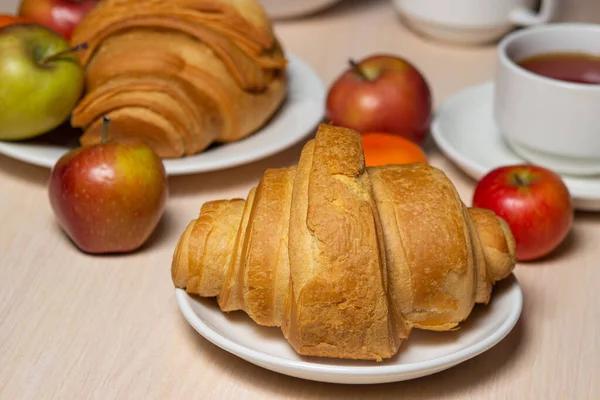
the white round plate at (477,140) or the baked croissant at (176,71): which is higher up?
the baked croissant at (176,71)

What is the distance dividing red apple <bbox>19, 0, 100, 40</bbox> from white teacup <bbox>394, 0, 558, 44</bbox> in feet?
1.91

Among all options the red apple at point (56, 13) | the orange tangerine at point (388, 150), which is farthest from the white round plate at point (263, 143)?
the red apple at point (56, 13)

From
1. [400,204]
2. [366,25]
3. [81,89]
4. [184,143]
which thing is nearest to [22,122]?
[81,89]

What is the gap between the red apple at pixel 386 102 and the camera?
1.20 metres

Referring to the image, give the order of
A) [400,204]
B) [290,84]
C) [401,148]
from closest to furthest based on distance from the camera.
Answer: [400,204], [401,148], [290,84]

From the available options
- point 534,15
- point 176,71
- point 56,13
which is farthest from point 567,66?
point 56,13

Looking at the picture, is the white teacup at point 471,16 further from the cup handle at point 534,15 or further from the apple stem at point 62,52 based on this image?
the apple stem at point 62,52

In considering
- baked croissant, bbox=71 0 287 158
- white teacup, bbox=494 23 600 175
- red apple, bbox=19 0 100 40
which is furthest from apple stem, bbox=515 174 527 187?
red apple, bbox=19 0 100 40

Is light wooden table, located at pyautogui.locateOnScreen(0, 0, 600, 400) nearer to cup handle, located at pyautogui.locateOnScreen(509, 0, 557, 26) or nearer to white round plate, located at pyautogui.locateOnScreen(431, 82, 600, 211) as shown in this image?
white round plate, located at pyautogui.locateOnScreen(431, 82, 600, 211)

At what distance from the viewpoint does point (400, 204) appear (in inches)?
30.8

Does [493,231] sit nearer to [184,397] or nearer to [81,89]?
[184,397]

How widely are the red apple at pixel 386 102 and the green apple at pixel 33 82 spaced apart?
356 millimetres

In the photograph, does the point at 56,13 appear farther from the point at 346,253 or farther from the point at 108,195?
the point at 346,253

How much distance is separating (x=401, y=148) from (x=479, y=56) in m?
0.57
